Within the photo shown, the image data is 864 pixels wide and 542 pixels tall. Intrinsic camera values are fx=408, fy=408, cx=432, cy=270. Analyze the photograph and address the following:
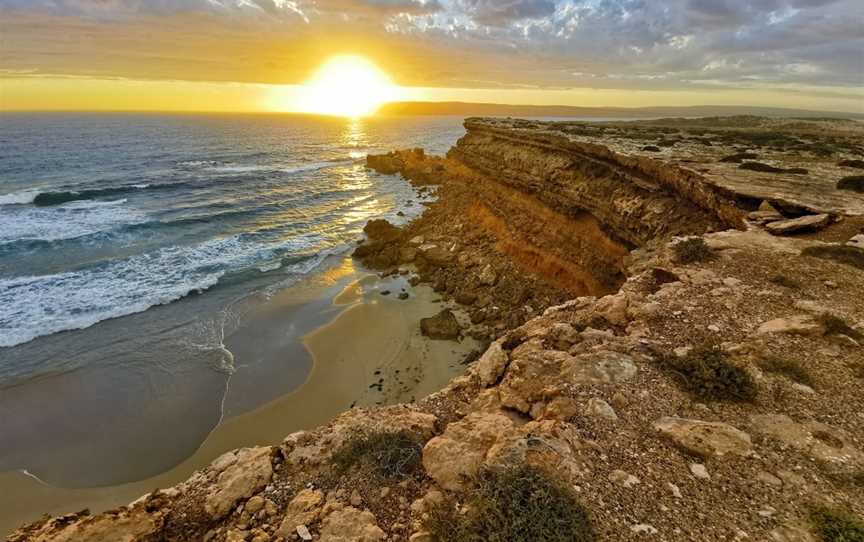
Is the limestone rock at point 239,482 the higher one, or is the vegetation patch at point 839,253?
the vegetation patch at point 839,253

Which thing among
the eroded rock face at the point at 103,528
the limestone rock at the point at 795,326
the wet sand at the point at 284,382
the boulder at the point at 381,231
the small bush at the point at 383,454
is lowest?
the wet sand at the point at 284,382

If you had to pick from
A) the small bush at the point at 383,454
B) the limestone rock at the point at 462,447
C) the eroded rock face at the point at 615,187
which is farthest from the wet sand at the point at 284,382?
the eroded rock face at the point at 615,187

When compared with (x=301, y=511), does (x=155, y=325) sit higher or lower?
lower

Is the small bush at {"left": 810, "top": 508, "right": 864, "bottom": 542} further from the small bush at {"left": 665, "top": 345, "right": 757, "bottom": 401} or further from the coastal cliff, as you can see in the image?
the small bush at {"left": 665, "top": 345, "right": 757, "bottom": 401}

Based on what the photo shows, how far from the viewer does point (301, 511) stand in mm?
4957

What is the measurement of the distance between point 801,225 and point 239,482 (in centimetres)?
1479

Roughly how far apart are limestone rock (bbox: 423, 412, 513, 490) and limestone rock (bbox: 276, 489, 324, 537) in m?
1.42

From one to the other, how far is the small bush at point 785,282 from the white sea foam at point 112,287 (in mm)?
23708

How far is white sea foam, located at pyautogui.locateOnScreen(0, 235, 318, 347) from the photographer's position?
60.0 feet

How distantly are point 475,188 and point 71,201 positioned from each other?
38.8 meters

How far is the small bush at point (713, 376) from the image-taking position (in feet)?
19.2

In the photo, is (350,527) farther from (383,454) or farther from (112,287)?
(112,287)

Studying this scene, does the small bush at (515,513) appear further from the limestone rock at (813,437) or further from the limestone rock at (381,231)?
the limestone rock at (381,231)

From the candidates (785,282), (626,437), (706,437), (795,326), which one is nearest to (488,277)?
(785,282)
